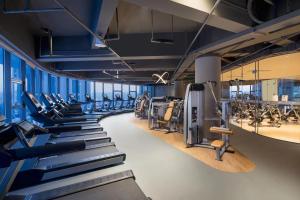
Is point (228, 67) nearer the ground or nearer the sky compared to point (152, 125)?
nearer the sky

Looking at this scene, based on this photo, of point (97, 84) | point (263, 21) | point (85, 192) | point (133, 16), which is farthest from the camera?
point (97, 84)

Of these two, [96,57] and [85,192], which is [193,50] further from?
[85,192]

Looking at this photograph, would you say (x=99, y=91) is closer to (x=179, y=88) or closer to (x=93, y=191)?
(x=179, y=88)

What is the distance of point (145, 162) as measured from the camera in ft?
13.0

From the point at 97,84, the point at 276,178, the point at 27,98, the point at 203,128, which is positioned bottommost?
the point at 276,178

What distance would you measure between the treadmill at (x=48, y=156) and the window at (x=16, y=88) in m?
2.10

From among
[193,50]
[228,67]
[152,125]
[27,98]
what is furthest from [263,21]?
[152,125]

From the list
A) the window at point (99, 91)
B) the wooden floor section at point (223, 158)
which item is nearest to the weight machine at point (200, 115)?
the wooden floor section at point (223, 158)

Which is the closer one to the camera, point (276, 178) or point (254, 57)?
point (276, 178)

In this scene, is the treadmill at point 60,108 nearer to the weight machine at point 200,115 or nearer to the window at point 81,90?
the weight machine at point 200,115

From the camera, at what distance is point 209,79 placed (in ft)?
18.7

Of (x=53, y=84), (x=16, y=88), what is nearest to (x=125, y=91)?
(x=53, y=84)

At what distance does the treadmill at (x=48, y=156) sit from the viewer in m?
2.14

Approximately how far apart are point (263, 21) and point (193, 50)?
2.26 meters
